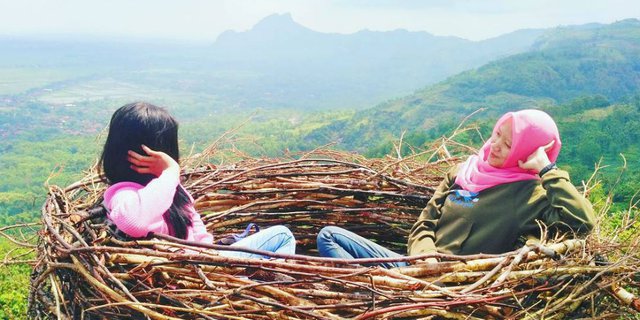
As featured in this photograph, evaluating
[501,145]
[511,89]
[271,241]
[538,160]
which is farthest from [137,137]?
[511,89]

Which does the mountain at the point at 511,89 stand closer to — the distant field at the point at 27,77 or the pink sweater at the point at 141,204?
the pink sweater at the point at 141,204

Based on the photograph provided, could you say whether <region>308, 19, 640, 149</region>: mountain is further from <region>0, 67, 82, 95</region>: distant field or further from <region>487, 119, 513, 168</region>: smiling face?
<region>0, 67, 82, 95</region>: distant field

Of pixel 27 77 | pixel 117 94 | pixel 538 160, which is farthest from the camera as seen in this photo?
pixel 27 77

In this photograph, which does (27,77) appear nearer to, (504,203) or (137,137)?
(137,137)

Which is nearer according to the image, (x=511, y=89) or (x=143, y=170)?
(x=143, y=170)

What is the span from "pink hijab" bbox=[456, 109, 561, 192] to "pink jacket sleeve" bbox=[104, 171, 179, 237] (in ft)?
5.10

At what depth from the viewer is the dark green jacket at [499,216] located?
2.14 meters

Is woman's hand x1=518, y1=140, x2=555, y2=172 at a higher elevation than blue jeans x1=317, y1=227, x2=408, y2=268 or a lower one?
higher

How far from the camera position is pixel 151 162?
2139mm

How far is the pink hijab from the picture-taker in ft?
7.72

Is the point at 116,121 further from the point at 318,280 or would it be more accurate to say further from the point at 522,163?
the point at 522,163

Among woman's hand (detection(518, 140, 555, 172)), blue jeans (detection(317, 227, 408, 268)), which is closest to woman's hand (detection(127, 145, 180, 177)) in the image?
blue jeans (detection(317, 227, 408, 268))

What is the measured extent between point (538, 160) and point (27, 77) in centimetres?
18182

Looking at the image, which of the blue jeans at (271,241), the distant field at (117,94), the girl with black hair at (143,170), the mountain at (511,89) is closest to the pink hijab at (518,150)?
the blue jeans at (271,241)
